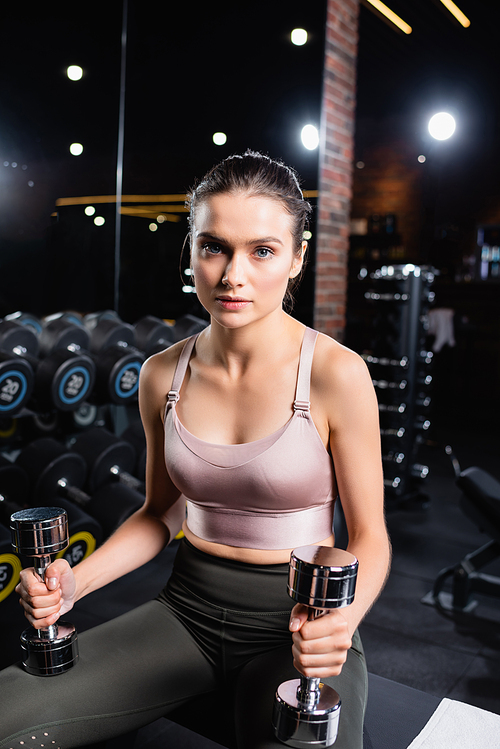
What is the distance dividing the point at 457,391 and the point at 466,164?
2521mm

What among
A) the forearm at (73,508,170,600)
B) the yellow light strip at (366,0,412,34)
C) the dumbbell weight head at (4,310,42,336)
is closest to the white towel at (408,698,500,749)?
the forearm at (73,508,170,600)

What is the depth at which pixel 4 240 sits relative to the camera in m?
3.22

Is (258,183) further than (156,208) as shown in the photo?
No

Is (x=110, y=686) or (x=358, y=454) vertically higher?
(x=358, y=454)

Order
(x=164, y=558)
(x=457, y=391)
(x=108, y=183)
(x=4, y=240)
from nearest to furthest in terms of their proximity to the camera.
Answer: (x=164, y=558) < (x=4, y=240) < (x=108, y=183) < (x=457, y=391)

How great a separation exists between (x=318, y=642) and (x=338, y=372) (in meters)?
0.46

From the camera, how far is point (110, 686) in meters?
1.02

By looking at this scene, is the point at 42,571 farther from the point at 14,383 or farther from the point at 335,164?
the point at 335,164

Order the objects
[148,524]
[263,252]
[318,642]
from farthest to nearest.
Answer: [148,524] < [263,252] < [318,642]

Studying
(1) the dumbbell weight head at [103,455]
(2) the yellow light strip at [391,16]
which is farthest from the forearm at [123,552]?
(2) the yellow light strip at [391,16]

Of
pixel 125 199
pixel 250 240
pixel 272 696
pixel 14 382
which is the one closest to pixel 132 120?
pixel 125 199

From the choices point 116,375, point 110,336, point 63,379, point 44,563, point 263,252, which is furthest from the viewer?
point 110,336

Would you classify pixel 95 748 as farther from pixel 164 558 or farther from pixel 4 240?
pixel 4 240

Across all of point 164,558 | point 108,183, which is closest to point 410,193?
point 108,183
